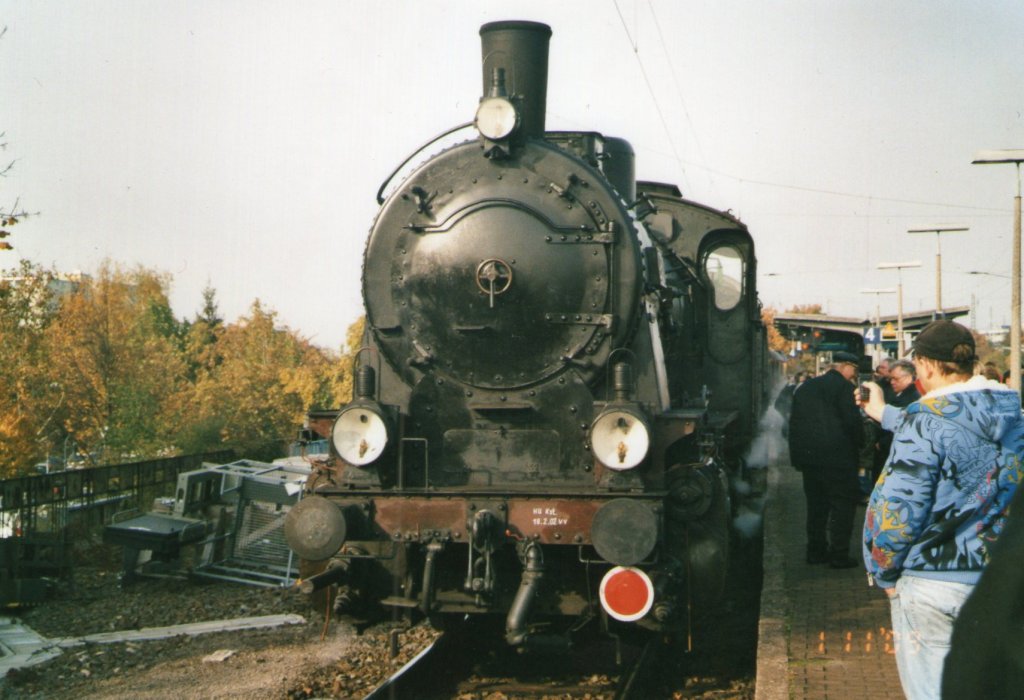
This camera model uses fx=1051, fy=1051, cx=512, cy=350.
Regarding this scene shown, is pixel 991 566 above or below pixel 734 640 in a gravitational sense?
above

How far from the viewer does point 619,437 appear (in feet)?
18.7

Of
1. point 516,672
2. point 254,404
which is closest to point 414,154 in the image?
point 516,672

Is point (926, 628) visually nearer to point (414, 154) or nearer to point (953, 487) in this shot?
point (953, 487)

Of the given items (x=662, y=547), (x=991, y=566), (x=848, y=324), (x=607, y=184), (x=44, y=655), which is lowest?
(x=44, y=655)

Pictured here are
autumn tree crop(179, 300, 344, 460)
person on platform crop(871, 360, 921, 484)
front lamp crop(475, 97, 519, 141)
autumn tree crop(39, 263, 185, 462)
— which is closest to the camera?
front lamp crop(475, 97, 519, 141)

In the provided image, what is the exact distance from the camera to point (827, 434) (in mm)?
8609

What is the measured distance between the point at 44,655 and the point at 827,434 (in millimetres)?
6341

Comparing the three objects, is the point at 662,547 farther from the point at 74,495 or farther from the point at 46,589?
the point at 74,495

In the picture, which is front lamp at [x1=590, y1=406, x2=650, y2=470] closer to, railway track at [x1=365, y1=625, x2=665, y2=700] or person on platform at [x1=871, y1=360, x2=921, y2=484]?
railway track at [x1=365, y1=625, x2=665, y2=700]

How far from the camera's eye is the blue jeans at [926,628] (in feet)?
11.3

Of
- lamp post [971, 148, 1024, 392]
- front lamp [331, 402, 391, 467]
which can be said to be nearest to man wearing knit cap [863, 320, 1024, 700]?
front lamp [331, 402, 391, 467]

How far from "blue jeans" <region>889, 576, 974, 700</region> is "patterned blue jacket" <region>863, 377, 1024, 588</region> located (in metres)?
0.04

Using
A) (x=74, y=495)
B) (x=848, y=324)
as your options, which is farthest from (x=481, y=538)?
(x=848, y=324)

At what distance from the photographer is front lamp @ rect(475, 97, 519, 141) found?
20.4 feet
